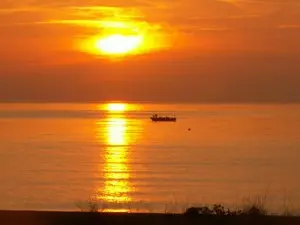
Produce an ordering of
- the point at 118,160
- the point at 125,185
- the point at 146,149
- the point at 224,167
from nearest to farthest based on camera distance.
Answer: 1. the point at 125,185
2. the point at 224,167
3. the point at 118,160
4. the point at 146,149

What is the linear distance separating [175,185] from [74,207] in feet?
29.2

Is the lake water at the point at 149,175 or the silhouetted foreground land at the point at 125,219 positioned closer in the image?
the silhouetted foreground land at the point at 125,219

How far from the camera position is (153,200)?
2562 centimetres

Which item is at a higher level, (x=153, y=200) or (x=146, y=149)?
(x=146, y=149)

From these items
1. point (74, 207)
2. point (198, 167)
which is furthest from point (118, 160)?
point (74, 207)

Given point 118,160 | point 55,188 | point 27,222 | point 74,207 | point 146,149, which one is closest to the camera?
point 27,222

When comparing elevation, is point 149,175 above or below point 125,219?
above

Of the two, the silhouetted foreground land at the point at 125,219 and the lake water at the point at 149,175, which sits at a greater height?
the lake water at the point at 149,175

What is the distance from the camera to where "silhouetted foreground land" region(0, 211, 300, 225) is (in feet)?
21.2

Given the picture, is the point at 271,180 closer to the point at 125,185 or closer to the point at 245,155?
the point at 125,185

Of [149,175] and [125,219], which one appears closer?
[125,219]

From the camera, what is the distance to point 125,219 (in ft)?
21.6

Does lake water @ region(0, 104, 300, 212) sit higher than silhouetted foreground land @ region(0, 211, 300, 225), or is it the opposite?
lake water @ region(0, 104, 300, 212)

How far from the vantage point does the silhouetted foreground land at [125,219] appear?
647 cm
